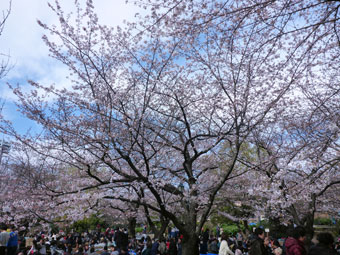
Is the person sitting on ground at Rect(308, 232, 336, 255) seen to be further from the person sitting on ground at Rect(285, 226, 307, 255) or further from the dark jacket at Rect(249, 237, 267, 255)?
the dark jacket at Rect(249, 237, 267, 255)

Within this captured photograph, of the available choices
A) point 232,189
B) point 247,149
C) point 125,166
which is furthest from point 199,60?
point 247,149

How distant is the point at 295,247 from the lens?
333 cm

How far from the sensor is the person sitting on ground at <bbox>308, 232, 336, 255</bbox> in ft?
9.12

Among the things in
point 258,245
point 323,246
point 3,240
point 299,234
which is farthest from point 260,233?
point 3,240

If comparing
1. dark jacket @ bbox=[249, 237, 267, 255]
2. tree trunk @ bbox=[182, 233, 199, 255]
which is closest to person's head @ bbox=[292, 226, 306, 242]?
dark jacket @ bbox=[249, 237, 267, 255]

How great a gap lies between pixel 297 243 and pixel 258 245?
98 centimetres

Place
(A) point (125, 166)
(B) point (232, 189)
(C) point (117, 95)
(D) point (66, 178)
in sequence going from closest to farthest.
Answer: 1. (C) point (117, 95)
2. (A) point (125, 166)
3. (D) point (66, 178)
4. (B) point (232, 189)

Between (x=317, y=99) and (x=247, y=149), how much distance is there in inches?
391

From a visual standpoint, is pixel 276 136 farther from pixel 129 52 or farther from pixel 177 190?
pixel 129 52

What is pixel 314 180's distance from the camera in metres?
7.05

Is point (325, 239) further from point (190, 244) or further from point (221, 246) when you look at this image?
point (221, 246)

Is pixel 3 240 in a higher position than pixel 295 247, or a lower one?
lower

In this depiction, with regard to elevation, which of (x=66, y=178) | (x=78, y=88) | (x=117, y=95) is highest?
(x=78, y=88)

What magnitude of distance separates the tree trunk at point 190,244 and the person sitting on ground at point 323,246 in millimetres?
4187
